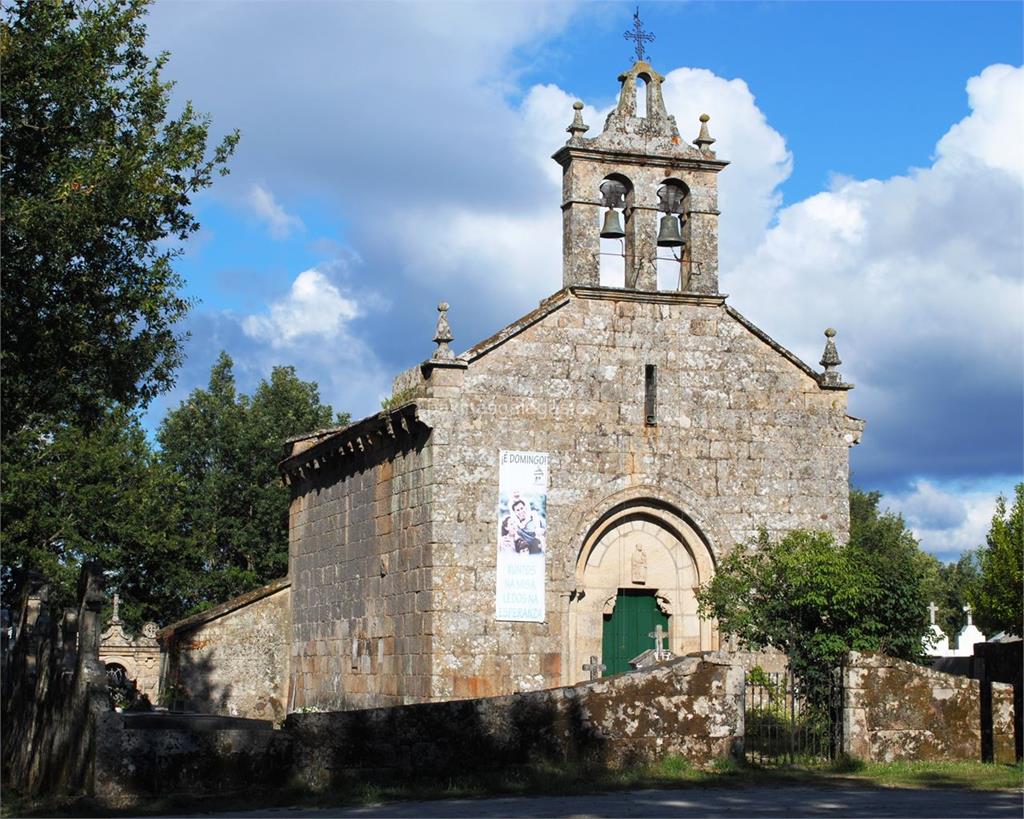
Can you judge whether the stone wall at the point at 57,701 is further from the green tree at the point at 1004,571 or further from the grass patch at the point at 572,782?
the green tree at the point at 1004,571

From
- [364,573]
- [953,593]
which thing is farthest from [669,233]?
[953,593]

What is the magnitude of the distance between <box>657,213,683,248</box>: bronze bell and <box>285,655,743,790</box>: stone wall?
10.7 metres

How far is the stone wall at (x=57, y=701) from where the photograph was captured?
46.9 feet

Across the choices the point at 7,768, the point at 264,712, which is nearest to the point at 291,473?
the point at 264,712

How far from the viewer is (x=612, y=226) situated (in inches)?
995

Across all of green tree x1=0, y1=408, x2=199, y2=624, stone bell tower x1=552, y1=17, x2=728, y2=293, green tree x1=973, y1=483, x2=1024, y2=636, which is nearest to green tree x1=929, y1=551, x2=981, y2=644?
green tree x1=973, y1=483, x2=1024, y2=636

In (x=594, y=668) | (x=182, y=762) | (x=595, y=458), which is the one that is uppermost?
(x=595, y=458)

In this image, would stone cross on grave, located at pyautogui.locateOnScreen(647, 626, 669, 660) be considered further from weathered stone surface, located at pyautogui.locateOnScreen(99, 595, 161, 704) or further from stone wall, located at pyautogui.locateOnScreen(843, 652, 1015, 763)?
weathered stone surface, located at pyautogui.locateOnScreen(99, 595, 161, 704)

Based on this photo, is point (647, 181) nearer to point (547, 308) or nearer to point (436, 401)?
point (547, 308)

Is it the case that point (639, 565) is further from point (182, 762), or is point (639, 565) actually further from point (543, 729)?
point (182, 762)

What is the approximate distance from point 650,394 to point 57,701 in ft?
40.6

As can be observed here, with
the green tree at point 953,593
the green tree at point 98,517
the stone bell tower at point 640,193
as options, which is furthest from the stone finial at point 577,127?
the green tree at point 953,593

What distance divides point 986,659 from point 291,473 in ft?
55.7

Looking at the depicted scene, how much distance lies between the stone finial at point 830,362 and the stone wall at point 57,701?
14.1 m
